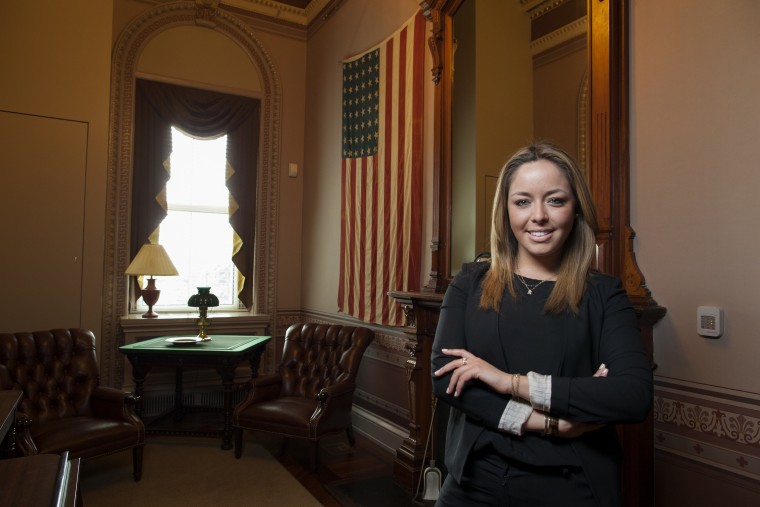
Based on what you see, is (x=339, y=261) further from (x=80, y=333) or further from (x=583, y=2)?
(x=583, y=2)

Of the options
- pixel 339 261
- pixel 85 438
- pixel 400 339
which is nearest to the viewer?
pixel 85 438

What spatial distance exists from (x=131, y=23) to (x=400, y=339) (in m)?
3.89

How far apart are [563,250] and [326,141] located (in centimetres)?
418

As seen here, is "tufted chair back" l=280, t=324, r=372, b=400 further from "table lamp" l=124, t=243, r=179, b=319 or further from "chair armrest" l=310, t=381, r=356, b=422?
"table lamp" l=124, t=243, r=179, b=319

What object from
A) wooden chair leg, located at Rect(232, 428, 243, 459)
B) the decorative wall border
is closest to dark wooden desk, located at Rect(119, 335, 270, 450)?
wooden chair leg, located at Rect(232, 428, 243, 459)

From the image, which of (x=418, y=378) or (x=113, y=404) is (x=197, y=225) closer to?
(x=113, y=404)

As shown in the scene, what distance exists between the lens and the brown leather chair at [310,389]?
3596mm

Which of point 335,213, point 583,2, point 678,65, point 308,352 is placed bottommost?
point 308,352

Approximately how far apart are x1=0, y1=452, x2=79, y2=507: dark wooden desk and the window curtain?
11.9ft

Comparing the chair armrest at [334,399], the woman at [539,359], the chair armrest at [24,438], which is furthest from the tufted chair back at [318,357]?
the woman at [539,359]

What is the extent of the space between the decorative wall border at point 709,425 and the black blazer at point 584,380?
951mm

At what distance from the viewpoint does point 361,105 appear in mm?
4461

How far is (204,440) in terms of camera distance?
13.8ft

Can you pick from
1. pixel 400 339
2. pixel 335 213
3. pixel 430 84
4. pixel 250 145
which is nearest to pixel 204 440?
pixel 400 339
